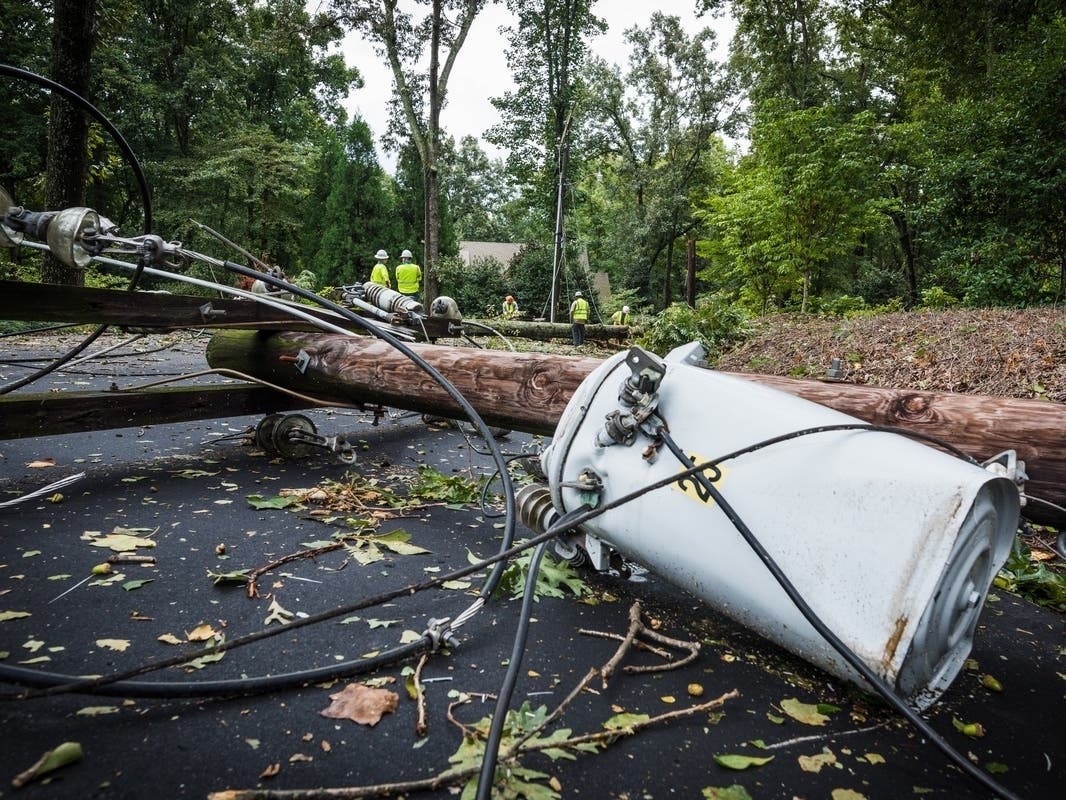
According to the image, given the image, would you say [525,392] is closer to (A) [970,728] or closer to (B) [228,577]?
(B) [228,577]

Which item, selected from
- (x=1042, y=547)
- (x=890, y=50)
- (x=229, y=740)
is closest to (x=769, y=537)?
(x=229, y=740)

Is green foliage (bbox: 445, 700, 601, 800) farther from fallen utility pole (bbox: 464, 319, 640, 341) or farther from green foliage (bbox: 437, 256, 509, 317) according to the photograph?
green foliage (bbox: 437, 256, 509, 317)

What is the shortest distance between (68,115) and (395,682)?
10.4m

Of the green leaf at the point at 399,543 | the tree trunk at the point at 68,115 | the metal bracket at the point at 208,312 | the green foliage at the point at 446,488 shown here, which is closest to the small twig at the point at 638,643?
the green leaf at the point at 399,543

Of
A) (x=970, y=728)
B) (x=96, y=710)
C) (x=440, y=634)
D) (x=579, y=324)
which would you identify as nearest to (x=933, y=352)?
(x=970, y=728)

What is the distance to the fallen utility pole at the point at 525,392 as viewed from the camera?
1816 millimetres

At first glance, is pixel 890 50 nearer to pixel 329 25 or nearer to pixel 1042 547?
pixel 329 25

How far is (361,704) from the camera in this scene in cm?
144

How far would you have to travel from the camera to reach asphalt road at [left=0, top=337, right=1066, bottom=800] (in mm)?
1247

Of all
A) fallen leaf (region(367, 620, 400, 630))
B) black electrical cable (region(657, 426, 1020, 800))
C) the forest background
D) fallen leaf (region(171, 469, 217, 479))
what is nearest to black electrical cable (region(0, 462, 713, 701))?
black electrical cable (region(657, 426, 1020, 800))

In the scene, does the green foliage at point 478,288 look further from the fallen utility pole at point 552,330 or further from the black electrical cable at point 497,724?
the black electrical cable at point 497,724

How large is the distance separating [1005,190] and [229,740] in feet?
43.3

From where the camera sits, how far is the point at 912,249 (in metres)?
21.0

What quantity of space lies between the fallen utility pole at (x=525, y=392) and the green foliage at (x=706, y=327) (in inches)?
278
